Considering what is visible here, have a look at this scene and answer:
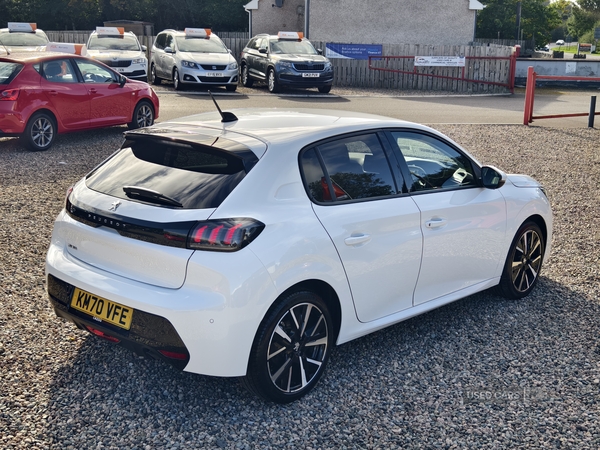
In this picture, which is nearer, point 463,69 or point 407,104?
point 407,104

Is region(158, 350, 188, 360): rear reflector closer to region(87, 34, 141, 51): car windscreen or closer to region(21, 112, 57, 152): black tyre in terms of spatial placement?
region(21, 112, 57, 152): black tyre

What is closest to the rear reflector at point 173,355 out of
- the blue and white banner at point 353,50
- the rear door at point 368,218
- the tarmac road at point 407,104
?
the rear door at point 368,218

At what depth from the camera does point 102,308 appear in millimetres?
4172

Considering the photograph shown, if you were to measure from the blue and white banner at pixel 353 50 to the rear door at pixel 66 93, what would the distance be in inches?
649

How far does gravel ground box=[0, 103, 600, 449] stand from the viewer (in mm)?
4020

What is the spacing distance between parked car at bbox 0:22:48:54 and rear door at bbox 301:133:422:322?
70.1 ft

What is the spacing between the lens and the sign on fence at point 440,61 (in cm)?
2747

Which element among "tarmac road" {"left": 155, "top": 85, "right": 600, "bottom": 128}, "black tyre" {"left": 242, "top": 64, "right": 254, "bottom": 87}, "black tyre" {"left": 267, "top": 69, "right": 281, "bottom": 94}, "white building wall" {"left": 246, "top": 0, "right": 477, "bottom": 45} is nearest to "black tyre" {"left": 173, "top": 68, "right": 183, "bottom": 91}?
"tarmac road" {"left": 155, "top": 85, "right": 600, "bottom": 128}

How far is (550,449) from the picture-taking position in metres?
3.98

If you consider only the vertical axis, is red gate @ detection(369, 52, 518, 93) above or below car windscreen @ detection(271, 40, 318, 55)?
below

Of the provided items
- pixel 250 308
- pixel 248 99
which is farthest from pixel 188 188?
pixel 248 99

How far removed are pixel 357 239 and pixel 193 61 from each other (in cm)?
1936

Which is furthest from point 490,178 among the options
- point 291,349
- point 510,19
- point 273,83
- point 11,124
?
point 510,19

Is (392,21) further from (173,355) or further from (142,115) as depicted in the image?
(173,355)
